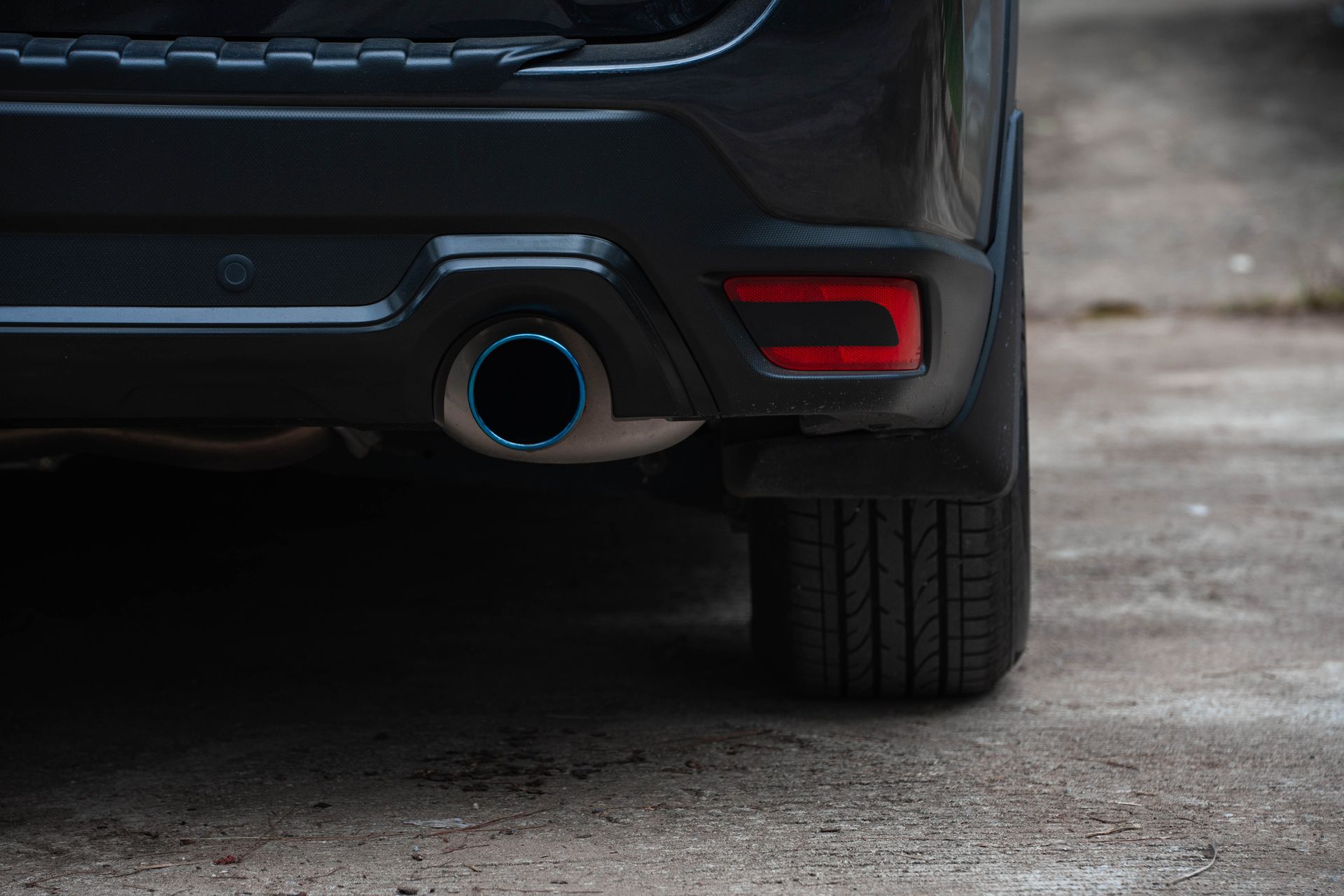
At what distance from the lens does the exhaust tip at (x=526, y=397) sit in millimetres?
1521

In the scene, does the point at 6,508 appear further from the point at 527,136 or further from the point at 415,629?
the point at 527,136

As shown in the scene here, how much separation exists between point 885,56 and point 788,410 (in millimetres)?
400

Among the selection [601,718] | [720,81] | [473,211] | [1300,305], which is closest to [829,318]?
[720,81]

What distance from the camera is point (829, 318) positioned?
1.52 m

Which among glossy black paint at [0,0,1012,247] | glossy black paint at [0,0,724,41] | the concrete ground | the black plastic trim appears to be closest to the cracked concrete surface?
the concrete ground

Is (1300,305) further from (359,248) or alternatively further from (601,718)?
(359,248)

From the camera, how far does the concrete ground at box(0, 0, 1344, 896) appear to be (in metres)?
1.60

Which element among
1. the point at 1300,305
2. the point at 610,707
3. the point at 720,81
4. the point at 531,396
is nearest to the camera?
the point at 720,81

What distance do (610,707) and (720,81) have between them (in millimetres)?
1084

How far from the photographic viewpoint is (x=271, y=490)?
351cm

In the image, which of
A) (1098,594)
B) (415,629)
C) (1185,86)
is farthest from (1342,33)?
(415,629)

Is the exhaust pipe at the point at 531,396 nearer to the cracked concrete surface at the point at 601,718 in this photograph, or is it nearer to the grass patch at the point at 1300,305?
the cracked concrete surface at the point at 601,718

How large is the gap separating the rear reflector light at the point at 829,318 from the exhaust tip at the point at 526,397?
211 millimetres

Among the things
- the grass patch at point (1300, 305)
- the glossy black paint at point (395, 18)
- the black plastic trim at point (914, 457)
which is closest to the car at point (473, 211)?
the glossy black paint at point (395, 18)
